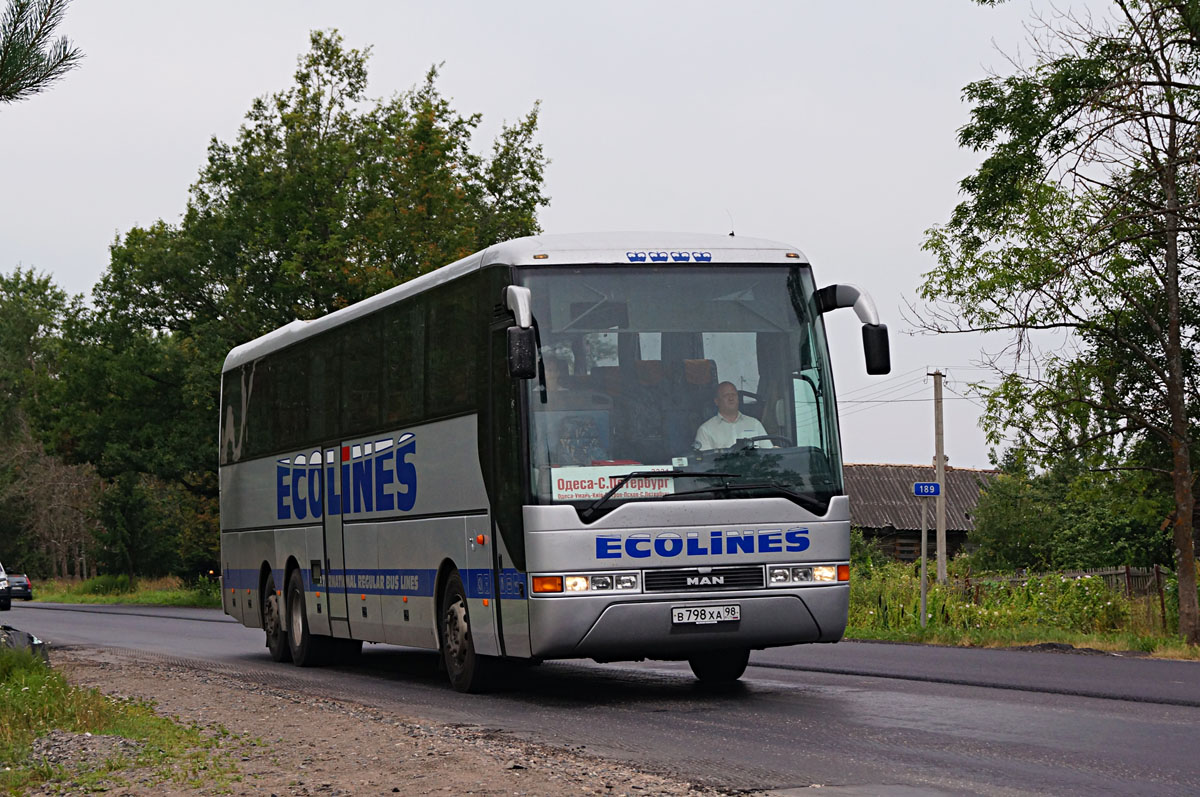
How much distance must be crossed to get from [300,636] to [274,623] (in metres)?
1.05

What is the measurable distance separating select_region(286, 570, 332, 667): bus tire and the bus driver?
7585 millimetres

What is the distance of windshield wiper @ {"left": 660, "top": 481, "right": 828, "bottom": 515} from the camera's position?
1288 centimetres

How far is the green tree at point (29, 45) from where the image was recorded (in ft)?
37.3

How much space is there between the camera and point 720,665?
15.1 m

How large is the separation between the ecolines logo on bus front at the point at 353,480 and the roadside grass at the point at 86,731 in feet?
11.0

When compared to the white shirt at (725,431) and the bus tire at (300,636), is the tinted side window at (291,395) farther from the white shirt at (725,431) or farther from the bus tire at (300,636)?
the white shirt at (725,431)

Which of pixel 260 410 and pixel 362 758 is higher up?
pixel 260 410

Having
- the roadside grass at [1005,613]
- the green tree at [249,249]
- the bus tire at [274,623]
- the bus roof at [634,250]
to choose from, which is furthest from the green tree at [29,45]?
the green tree at [249,249]

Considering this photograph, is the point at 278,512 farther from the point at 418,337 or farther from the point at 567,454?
the point at 567,454

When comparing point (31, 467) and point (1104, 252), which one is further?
point (31, 467)

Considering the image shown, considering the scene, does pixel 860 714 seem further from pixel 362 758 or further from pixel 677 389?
pixel 362 758

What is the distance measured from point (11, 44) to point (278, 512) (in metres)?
9.18

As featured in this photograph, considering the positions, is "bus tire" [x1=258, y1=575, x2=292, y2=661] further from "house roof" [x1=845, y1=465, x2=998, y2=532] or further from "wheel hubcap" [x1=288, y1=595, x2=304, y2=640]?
"house roof" [x1=845, y1=465, x2=998, y2=532]

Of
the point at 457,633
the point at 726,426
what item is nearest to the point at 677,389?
the point at 726,426
